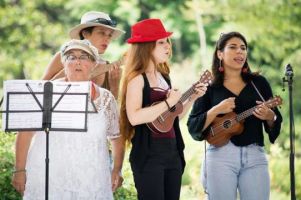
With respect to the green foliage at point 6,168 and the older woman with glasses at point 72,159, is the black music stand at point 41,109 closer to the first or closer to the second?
the older woman with glasses at point 72,159

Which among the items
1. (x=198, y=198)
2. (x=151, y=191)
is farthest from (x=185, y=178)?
(x=151, y=191)

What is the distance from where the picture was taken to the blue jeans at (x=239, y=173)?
471 cm

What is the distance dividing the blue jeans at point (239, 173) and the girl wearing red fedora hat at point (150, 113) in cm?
38

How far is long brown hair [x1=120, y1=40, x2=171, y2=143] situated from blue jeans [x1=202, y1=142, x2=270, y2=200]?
66 centimetres

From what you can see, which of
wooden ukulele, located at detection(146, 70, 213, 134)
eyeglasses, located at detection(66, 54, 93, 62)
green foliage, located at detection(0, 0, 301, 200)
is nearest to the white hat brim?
eyeglasses, located at detection(66, 54, 93, 62)

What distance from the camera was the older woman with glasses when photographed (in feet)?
13.8

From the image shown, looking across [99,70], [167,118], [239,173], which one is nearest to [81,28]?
[99,70]

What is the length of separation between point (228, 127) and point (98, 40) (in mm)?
1127

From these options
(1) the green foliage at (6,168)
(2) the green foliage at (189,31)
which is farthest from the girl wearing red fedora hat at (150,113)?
(2) the green foliage at (189,31)

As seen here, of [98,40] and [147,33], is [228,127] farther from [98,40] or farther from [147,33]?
[98,40]

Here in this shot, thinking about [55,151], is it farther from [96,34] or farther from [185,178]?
[185,178]

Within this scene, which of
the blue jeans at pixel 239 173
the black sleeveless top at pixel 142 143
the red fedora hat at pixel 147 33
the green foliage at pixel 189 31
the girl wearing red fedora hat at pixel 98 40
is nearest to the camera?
the black sleeveless top at pixel 142 143

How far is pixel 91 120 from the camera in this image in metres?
4.27

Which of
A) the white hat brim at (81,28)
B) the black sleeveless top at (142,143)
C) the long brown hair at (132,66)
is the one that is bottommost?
the black sleeveless top at (142,143)
